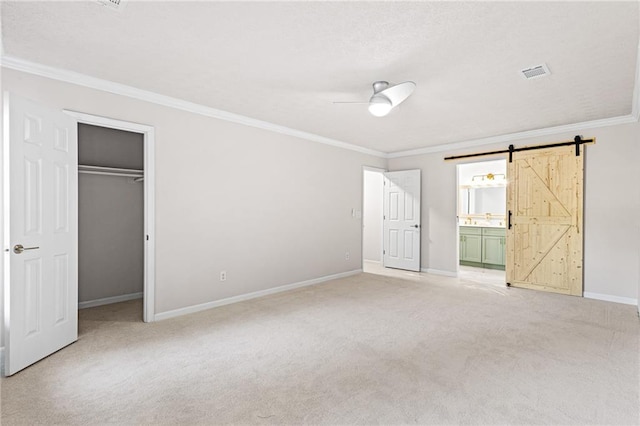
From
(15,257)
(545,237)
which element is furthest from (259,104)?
(545,237)

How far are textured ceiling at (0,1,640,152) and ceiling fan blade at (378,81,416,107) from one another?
11 cm

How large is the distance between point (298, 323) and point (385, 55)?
9.08 ft

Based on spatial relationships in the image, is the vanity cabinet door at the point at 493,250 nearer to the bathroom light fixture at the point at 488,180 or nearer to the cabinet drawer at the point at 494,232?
the cabinet drawer at the point at 494,232

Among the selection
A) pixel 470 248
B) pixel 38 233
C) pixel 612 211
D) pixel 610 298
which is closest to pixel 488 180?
pixel 470 248

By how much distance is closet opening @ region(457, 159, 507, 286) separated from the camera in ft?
22.4

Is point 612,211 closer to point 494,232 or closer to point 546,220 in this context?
point 546,220

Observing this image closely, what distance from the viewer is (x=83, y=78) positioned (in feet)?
10.5

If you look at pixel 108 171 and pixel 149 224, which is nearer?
pixel 149 224

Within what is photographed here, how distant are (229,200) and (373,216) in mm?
4422

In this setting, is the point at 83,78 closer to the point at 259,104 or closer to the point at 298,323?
the point at 259,104

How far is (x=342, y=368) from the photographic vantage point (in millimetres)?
2611

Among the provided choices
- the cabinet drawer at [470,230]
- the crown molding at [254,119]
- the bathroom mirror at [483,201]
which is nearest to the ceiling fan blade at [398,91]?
the crown molding at [254,119]

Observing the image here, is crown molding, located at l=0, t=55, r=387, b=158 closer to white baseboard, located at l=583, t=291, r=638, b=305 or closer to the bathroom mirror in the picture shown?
the bathroom mirror

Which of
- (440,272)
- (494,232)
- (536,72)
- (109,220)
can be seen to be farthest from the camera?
(494,232)
